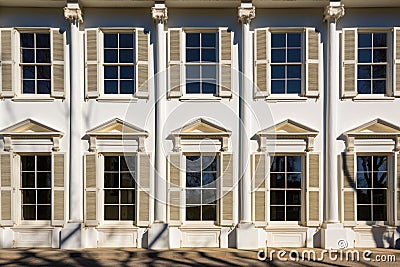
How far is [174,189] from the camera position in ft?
29.6

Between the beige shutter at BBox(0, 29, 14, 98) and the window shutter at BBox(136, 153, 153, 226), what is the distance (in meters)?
3.69

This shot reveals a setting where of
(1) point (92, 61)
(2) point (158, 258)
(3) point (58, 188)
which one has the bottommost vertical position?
(2) point (158, 258)

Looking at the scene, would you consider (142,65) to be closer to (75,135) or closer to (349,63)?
(75,135)

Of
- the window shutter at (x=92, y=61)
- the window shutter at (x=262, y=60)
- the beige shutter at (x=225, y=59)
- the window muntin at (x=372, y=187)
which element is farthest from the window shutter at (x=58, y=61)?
the window muntin at (x=372, y=187)

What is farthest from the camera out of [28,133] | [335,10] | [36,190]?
[36,190]

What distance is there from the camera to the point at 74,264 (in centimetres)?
784

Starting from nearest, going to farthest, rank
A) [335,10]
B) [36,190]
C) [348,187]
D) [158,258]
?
1. [158,258]
2. [335,10]
3. [348,187]
4. [36,190]

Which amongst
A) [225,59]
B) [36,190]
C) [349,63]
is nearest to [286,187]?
[349,63]

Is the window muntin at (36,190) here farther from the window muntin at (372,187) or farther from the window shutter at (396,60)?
the window shutter at (396,60)

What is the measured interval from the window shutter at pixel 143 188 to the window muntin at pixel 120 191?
0.23m

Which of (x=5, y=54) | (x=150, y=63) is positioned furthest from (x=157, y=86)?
(x=5, y=54)

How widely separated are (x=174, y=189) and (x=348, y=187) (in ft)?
14.4

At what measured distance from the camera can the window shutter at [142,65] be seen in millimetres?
9047

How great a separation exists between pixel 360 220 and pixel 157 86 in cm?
621
